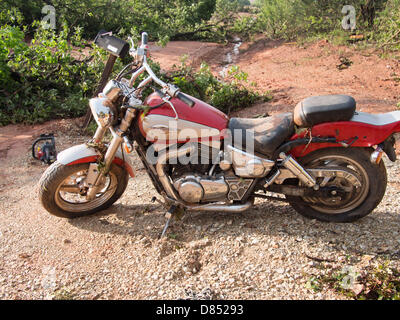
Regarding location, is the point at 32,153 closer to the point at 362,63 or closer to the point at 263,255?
the point at 263,255

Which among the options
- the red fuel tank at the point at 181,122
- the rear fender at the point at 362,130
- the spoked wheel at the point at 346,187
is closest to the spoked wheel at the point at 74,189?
the red fuel tank at the point at 181,122

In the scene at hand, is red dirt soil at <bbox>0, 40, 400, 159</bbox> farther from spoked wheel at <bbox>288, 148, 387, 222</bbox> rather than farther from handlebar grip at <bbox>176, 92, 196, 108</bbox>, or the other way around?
handlebar grip at <bbox>176, 92, 196, 108</bbox>

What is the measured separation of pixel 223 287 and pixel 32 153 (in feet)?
11.4

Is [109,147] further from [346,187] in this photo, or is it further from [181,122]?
[346,187]

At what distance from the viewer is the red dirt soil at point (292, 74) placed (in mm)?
5820

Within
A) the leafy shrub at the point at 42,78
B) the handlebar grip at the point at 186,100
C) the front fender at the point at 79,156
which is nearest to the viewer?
the handlebar grip at the point at 186,100

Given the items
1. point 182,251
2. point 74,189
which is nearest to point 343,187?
point 182,251

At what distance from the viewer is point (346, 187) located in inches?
124

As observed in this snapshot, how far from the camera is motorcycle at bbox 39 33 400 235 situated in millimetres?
2924

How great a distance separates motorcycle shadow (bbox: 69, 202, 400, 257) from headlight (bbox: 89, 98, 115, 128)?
1043mm

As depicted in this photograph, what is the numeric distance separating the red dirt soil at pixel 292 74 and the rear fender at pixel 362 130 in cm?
289

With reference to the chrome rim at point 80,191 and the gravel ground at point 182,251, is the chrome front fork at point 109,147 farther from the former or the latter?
the gravel ground at point 182,251

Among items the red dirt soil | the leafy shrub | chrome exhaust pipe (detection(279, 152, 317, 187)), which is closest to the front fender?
chrome exhaust pipe (detection(279, 152, 317, 187))

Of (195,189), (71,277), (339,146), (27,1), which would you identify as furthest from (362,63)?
(27,1)
